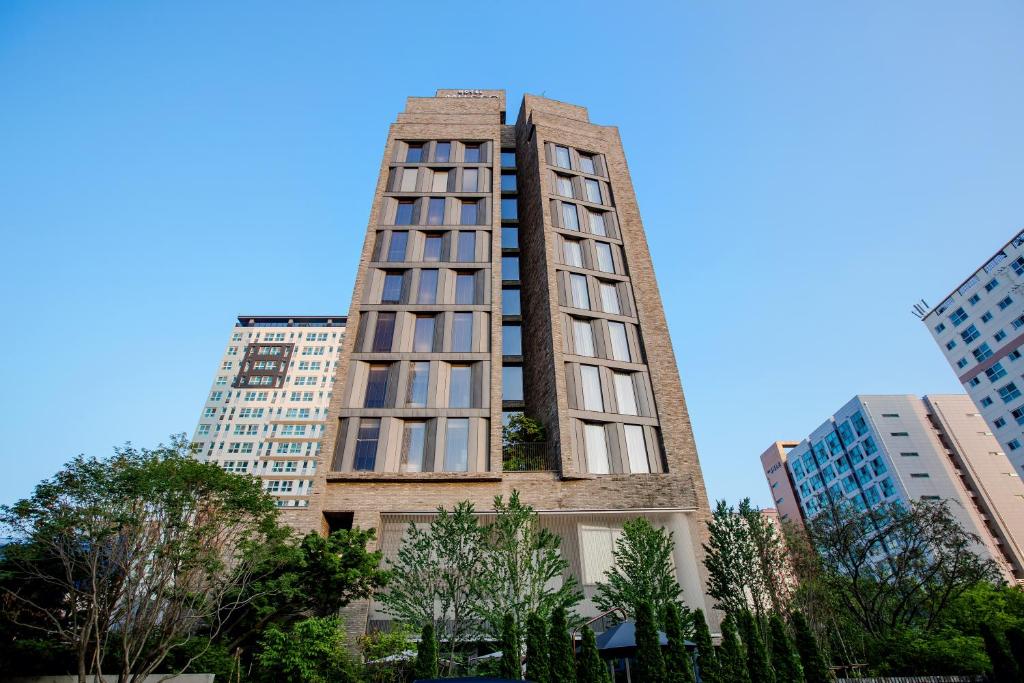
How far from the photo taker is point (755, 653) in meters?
17.0

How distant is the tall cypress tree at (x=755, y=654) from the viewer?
16.7 m

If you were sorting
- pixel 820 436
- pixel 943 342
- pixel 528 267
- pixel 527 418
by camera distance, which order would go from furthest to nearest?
1. pixel 820 436
2. pixel 943 342
3. pixel 528 267
4. pixel 527 418

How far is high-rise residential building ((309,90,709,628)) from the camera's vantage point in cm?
2886

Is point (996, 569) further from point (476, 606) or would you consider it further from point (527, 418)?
point (476, 606)

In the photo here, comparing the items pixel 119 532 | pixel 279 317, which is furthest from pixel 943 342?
pixel 279 317

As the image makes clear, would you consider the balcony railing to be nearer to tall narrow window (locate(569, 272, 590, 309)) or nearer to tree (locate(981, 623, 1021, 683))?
tall narrow window (locate(569, 272, 590, 309))

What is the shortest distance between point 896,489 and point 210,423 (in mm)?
102626

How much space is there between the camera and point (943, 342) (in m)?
71.2

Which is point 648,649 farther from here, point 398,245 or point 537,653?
point 398,245

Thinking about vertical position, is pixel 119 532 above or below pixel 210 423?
below

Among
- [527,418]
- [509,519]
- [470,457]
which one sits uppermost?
[527,418]

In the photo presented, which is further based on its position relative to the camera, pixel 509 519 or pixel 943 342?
pixel 943 342

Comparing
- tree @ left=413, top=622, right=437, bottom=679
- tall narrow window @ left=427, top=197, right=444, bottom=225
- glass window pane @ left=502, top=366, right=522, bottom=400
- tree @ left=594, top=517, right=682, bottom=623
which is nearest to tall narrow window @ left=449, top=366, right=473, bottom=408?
glass window pane @ left=502, top=366, right=522, bottom=400

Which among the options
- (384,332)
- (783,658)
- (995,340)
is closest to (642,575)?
(783,658)
